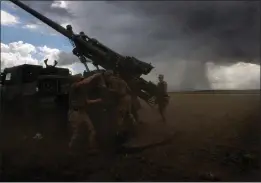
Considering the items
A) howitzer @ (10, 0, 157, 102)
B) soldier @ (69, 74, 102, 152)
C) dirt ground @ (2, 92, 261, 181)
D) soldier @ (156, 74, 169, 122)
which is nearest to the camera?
dirt ground @ (2, 92, 261, 181)

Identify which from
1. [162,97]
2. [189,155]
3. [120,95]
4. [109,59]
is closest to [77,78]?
[120,95]

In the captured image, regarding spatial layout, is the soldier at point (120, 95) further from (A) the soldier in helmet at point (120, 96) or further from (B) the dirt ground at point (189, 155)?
(B) the dirt ground at point (189, 155)

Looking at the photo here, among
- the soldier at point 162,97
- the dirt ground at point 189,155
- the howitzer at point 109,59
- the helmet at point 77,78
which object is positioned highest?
the howitzer at point 109,59

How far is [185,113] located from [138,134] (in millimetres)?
752

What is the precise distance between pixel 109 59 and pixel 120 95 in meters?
1.10

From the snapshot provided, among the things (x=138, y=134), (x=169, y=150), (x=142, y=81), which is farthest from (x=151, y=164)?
(x=142, y=81)

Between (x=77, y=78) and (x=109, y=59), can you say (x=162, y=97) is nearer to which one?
Result: (x=109, y=59)

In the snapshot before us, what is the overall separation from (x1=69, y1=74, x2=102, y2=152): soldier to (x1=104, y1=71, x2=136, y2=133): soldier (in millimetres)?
250

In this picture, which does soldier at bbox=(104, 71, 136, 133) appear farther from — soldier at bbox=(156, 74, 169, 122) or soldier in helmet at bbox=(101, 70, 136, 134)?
soldier at bbox=(156, 74, 169, 122)

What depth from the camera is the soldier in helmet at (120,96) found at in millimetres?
5418

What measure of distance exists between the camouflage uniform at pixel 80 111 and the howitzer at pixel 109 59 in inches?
40.5

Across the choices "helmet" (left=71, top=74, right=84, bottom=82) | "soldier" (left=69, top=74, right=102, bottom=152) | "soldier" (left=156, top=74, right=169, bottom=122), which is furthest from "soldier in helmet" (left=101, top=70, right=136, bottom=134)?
"soldier" (left=156, top=74, right=169, bottom=122)

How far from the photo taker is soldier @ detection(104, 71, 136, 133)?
542cm

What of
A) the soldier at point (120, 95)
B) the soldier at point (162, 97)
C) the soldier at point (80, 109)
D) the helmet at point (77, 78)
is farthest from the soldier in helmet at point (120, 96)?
the soldier at point (162, 97)
